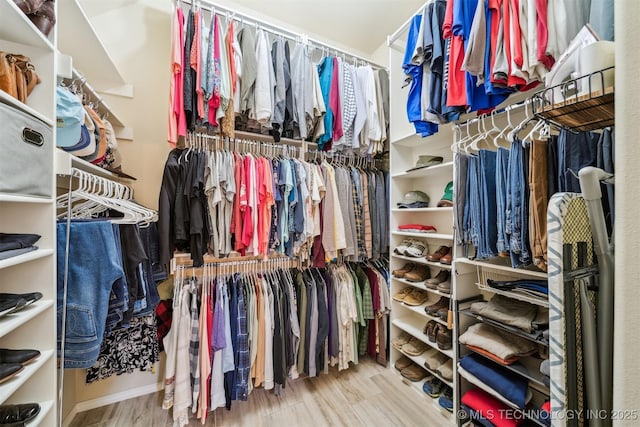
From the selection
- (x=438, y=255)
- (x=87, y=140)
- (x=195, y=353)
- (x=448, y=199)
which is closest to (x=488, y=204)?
(x=448, y=199)

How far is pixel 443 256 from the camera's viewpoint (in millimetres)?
1661

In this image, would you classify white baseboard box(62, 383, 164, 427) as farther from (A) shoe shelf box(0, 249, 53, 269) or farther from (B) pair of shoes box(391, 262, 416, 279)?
(B) pair of shoes box(391, 262, 416, 279)

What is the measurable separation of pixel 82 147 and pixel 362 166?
1873mm

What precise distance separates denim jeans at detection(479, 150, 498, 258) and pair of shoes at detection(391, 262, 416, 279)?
734 millimetres

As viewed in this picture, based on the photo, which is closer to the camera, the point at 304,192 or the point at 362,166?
the point at 304,192

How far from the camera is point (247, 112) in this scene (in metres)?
1.65

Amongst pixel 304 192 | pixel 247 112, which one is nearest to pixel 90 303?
pixel 304 192

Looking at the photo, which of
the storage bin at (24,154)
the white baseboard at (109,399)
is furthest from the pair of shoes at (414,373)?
the storage bin at (24,154)

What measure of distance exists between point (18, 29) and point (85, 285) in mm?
950

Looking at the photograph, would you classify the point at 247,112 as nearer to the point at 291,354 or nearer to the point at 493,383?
the point at 291,354

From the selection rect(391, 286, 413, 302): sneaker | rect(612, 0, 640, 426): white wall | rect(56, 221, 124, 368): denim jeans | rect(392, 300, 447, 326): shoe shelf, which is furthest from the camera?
rect(391, 286, 413, 302): sneaker

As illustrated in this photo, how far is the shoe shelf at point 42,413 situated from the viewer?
0.83 meters

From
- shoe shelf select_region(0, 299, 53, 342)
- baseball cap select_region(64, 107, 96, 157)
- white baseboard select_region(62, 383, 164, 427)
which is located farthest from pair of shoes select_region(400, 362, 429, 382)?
baseball cap select_region(64, 107, 96, 157)

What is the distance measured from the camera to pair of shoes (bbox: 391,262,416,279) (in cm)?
193
